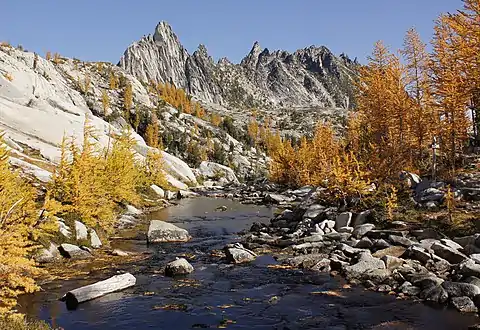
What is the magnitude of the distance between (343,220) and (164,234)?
13552 millimetres

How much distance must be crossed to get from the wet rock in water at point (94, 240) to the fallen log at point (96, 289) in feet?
27.7

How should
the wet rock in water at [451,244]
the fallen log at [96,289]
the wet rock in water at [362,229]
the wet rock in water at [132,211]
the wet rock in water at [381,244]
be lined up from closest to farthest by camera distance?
the fallen log at [96,289], the wet rock in water at [451,244], the wet rock in water at [381,244], the wet rock in water at [362,229], the wet rock in water at [132,211]

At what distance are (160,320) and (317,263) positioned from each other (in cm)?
1001

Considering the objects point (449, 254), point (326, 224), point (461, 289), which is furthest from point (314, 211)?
point (461, 289)

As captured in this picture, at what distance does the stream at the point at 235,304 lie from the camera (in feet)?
48.5

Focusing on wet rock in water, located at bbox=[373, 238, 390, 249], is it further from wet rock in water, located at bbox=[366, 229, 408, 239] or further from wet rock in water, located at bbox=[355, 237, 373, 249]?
wet rock in water, located at bbox=[366, 229, 408, 239]

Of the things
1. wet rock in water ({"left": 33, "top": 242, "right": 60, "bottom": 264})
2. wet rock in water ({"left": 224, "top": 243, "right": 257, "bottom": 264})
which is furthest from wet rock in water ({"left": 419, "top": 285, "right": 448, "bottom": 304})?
wet rock in water ({"left": 33, "top": 242, "right": 60, "bottom": 264})

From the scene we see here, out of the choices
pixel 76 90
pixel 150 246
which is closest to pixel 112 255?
pixel 150 246

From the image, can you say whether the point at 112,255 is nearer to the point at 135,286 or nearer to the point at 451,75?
the point at 135,286

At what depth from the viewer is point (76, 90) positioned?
143m

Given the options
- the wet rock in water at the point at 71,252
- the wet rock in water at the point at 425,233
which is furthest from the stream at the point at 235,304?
the wet rock in water at the point at 425,233

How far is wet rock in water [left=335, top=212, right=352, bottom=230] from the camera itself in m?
29.6

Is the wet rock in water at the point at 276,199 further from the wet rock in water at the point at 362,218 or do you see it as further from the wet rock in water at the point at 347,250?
the wet rock in water at the point at 347,250

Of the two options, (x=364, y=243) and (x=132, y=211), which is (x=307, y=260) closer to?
(x=364, y=243)
